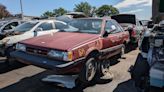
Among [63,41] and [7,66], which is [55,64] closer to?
[63,41]

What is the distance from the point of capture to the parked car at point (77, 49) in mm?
5305

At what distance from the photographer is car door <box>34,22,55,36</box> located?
9266 millimetres

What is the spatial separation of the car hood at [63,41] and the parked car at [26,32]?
2303 mm

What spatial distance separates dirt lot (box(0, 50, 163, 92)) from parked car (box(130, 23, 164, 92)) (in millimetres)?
774

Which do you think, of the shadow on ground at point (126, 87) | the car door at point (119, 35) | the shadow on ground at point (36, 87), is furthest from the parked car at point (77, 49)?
the shadow on ground at point (126, 87)

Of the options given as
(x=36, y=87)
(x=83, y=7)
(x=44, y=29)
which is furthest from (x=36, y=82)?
(x=83, y=7)

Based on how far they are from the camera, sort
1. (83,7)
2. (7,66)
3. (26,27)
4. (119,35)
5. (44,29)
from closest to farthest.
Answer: (119,35) < (7,66) < (26,27) < (44,29) < (83,7)

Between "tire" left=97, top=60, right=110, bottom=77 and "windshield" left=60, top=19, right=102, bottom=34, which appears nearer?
"tire" left=97, top=60, right=110, bottom=77

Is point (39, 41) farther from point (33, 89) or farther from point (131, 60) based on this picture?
point (131, 60)

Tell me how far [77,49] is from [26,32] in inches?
159

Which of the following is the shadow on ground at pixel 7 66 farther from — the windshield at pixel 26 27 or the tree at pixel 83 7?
the tree at pixel 83 7

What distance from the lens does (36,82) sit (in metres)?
6.36

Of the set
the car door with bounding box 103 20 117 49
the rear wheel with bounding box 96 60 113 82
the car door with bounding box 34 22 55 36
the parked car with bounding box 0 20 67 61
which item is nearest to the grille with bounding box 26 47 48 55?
the rear wheel with bounding box 96 60 113 82

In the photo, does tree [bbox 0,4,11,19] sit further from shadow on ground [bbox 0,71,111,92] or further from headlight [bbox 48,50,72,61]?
headlight [bbox 48,50,72,61]
